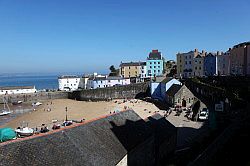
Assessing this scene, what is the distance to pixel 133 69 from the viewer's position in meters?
90.7

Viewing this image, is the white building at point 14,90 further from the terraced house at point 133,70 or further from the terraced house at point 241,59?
the terraced house at point 241,59

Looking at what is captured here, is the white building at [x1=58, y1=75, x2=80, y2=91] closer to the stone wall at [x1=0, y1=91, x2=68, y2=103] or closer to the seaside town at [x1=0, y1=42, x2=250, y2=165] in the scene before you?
the stone wall at [x1=0, y1=91, x2=68, y2=103]

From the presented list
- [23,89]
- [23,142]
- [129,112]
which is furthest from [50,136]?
[23,89]

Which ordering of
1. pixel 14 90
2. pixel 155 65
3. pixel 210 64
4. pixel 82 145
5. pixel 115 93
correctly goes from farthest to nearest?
1. pixel 155 65
2. pixel 210 64
3. pixel 14 90
4. pixel 115 93
5. pixel 82 145

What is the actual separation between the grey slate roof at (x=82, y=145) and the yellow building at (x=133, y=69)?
73560 mm

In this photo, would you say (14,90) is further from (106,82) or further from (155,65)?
(155,65)

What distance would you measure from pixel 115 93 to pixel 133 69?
2998 cm

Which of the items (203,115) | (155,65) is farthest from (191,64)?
(203,115)

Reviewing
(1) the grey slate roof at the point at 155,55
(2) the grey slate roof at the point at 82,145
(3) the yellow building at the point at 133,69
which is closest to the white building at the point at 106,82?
(3) the yellow building at the point at 133,69

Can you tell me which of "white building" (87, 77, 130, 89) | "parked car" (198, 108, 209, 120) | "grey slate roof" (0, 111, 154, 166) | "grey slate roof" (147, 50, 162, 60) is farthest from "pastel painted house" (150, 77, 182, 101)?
"grey slate roof" (0, 111, 154, 166)

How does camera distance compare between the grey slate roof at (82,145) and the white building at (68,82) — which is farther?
the white building at (68,82)

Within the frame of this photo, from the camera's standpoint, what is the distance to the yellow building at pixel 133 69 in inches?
3538

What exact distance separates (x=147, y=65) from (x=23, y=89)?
144ft

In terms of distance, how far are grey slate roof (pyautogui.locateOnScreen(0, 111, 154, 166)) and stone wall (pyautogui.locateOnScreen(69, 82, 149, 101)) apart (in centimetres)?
4504
